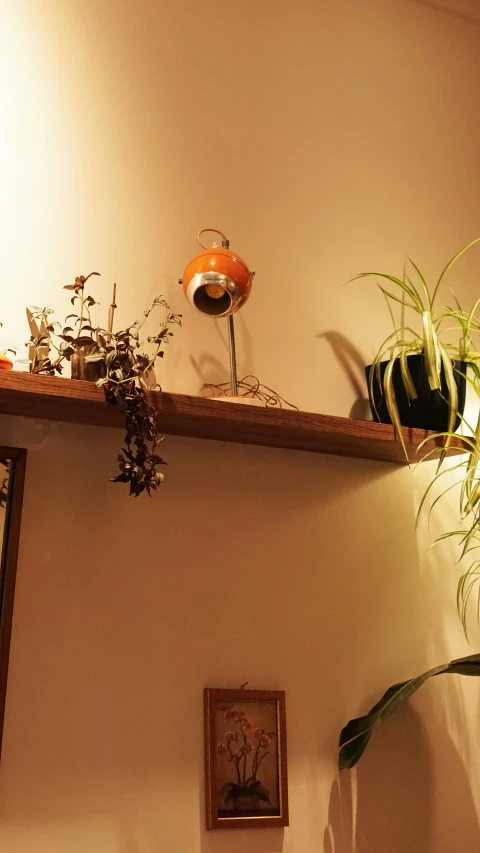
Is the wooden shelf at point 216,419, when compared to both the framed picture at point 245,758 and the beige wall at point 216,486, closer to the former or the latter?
the beige wall at point 216,486

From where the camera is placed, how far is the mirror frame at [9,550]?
1836mm

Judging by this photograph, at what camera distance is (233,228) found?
95.5 inches

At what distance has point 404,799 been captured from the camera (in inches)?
87.6

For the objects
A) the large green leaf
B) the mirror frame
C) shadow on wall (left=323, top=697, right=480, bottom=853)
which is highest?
the mirror frame

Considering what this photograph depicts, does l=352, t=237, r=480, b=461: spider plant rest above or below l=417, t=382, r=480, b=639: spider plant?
above

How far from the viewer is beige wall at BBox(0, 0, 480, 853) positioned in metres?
1.94

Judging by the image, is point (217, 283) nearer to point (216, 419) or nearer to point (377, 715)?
point (216, 419)

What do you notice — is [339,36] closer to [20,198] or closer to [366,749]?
[20,198]

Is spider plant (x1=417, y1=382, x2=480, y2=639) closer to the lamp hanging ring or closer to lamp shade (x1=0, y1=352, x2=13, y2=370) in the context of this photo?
the lamp hanging ring

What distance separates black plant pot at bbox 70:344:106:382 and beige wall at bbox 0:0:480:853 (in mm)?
190

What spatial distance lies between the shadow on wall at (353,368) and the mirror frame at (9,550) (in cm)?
94

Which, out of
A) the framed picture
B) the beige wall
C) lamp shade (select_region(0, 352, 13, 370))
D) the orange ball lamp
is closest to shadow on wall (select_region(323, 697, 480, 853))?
the beige wall

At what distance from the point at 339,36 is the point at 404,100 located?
285mm

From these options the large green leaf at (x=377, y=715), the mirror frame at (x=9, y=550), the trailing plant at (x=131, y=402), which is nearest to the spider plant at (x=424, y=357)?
the large green leaf at (x=377, y=715)
